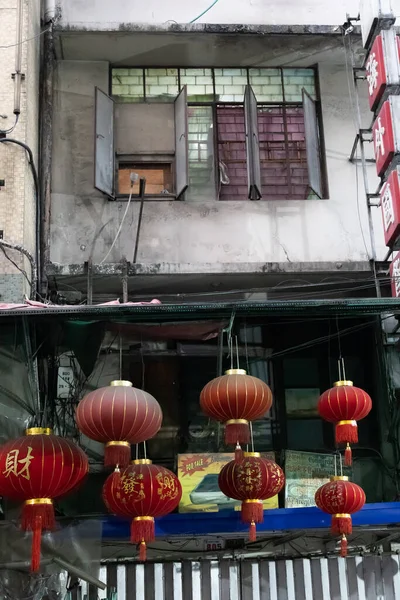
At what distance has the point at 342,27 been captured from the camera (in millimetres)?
12906

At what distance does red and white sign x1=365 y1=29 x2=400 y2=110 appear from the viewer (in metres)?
10.7

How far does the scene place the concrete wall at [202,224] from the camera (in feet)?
40.7

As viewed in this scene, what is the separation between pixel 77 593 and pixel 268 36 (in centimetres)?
958

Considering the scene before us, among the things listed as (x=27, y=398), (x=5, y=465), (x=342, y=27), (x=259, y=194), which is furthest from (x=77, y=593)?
(x=342, y=27)

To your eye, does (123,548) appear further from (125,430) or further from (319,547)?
(125,430)

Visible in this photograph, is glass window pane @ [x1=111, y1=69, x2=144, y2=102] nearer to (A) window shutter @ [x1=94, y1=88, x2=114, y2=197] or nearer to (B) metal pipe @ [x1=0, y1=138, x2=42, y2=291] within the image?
(A) window shutter @ [x1=94, y1=88, x2=114, y2=197]

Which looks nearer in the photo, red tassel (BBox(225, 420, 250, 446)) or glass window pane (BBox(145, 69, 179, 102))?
red tassel (BBox(225, 420, 250, 446))

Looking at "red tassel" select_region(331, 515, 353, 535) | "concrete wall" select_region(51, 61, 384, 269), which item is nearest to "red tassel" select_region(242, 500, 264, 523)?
"red tassel" select_region(331, 515, 353, 535)

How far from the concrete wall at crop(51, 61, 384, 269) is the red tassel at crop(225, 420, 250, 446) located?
4485mm

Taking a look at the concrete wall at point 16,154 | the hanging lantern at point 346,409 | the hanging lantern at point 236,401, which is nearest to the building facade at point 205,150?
the concrete wall at point 16,154

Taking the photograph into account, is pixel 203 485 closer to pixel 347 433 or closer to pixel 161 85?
pixel 347 433

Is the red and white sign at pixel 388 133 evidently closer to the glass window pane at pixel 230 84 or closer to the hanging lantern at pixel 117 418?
the glass window pane at pixel 230 84

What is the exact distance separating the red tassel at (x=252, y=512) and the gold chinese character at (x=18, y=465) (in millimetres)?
2579

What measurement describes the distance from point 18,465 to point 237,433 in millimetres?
2317
